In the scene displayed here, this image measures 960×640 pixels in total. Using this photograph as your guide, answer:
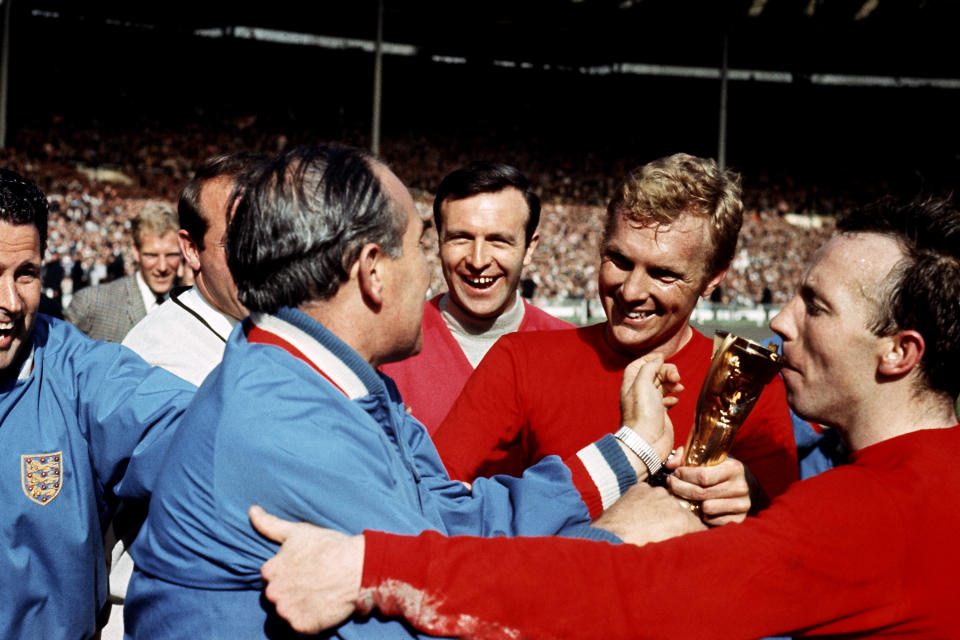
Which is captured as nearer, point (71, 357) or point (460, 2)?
point (71, 357)

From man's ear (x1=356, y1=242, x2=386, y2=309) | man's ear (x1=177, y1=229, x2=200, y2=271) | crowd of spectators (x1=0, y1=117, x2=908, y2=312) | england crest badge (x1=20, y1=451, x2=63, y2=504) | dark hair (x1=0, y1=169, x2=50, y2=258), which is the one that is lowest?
england crest badge (x1=20, y1=451, x2=63, y2=504)

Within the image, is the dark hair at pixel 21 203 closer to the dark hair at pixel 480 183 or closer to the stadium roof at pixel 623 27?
the dark hair at pixel 480 183

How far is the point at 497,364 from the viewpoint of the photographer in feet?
8.38

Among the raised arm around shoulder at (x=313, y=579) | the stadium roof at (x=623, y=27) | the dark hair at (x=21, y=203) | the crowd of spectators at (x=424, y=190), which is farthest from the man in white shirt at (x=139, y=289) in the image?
the stadium roof at (x=623, y=27)

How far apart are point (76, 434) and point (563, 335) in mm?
1370

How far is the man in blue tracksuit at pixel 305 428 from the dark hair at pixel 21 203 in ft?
2.85

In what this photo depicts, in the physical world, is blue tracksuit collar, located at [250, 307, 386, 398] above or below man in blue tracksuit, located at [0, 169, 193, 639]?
above

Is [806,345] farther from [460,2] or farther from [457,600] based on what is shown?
[460,2]

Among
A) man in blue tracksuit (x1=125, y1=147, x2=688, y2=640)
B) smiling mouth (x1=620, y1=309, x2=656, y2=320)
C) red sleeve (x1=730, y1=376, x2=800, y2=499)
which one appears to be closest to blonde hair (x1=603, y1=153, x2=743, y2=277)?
smiling mouth (x1=620, y1=309, x2=656, y2=320)

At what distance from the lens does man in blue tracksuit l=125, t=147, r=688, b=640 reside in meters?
1.48

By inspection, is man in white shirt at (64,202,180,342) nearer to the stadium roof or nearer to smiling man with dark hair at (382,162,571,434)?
smiling man with dark hair at (382,162,571,434)

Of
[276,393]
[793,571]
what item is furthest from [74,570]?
[793,571]

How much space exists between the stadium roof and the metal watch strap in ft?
82.8

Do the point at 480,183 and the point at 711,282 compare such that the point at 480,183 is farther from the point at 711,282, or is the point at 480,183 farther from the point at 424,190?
the point at 424,190
